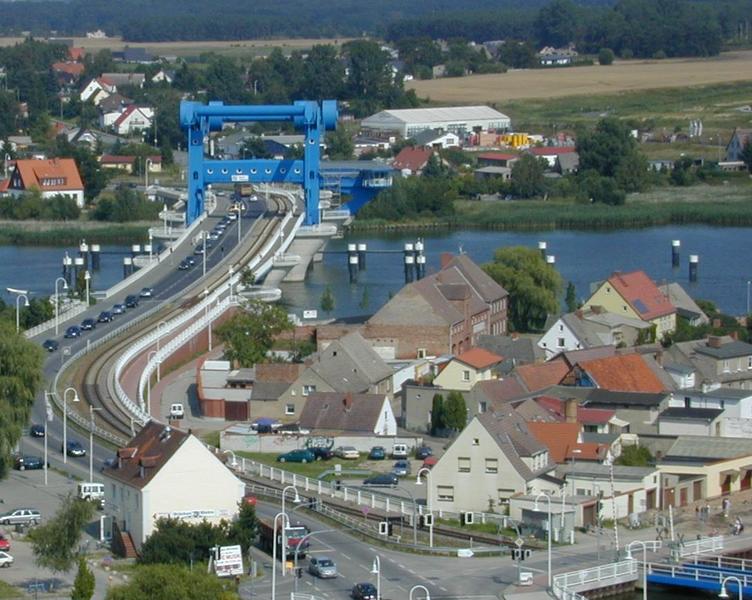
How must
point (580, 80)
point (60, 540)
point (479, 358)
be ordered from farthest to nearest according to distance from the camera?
1. point (580, 80)
2. point (479, 358)
3. point (60, 540)

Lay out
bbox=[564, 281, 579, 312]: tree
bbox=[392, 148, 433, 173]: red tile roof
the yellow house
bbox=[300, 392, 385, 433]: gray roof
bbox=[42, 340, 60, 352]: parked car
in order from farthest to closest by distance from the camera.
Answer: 1. bbox=[392, 148, 433, 173]: red tile roof
2. bbox=[564, 281, 579, 312]: tree
3. the yellow house
4. bbox=[42, 340, 60, 352]: parked car
5. bbox=[300, 392, 385, 433]: gray roof

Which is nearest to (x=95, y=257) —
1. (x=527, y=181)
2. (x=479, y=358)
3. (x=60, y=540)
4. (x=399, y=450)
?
(x=527, y=181)

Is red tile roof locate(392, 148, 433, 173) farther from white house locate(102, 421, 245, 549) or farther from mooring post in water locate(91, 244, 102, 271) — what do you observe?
white house locate(102, 421, 245, 549)

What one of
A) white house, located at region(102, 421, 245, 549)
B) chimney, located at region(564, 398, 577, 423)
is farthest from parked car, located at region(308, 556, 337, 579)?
chimney, located at region(564, 398, 577, 423)

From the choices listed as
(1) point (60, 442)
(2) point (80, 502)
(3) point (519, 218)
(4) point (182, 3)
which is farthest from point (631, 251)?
(4) point (182, 3)

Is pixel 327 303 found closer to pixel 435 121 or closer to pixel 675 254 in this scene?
pixel 675 254
